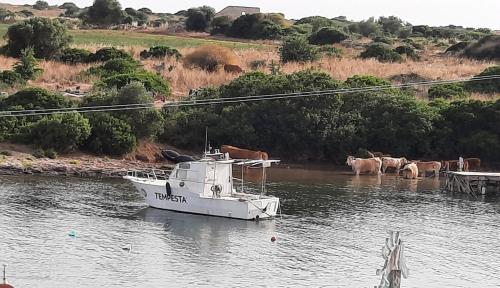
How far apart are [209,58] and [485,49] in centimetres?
4205

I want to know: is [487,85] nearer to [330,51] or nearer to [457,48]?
[330,51]

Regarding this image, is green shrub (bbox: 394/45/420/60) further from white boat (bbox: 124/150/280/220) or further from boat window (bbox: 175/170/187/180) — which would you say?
boat window (bbox: 175/170/187/180)

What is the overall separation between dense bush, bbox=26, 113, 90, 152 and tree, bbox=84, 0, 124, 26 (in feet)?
294

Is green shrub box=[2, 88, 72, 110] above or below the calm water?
above

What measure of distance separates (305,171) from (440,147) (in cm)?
1550

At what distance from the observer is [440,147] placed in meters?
93.6

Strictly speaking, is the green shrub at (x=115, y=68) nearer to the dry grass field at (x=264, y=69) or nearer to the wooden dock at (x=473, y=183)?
the dry grass field at (x=264, y=69)

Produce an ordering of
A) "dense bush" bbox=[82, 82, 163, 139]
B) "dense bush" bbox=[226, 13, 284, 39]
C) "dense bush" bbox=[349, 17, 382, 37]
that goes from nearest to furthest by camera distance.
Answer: "dense bush" bbox=[82, 82, 163, 139]
"dense bush" bbox=[226, 13, 284, 39]
"dense bush" bbox=[349, 17, 382, 37]

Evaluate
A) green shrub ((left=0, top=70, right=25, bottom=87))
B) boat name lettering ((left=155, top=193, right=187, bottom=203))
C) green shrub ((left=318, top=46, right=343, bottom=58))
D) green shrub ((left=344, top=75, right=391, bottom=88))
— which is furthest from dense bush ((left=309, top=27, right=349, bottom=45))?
boat name lettering ((left=155, top=193, right=187, bottom=203))

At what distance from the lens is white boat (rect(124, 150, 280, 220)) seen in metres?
59.1

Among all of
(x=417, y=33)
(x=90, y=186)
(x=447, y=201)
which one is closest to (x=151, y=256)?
(x=90, y=186)

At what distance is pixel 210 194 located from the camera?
6053 cm

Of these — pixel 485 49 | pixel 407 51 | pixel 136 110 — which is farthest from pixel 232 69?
pixel 485 49

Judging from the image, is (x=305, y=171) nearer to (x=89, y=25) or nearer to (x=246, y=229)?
(x=246, y=229)
